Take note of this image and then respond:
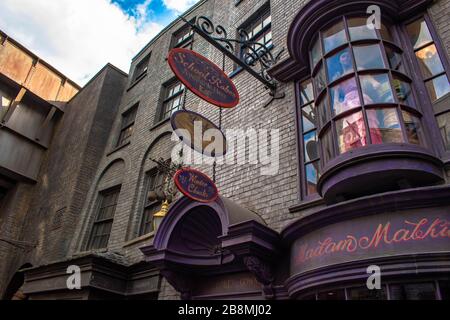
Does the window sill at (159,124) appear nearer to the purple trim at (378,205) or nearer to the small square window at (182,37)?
the small square window at (182,37)

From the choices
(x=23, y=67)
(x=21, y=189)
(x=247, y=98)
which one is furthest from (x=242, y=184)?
(x=23, y=67)

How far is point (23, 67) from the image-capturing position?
14.9m

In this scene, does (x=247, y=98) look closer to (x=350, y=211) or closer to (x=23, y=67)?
(x=350, y=211)

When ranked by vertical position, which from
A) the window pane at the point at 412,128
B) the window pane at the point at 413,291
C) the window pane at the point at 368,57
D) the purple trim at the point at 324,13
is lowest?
the window pane at the point at 413,291

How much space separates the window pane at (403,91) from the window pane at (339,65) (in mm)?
650

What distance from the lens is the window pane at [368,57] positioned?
479cm

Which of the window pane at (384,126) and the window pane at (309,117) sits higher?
the window pane at (309,117)

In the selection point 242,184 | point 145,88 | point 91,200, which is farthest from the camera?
point 145,88

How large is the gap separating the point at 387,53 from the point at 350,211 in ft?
8.50

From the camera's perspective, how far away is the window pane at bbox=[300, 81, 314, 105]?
637 cm

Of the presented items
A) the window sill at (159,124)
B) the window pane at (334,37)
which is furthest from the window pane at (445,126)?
the window sill at (159,124)

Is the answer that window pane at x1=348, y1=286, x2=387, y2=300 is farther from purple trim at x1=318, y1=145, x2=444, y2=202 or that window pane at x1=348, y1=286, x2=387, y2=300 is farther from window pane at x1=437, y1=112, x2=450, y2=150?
window pane at x1=437, y1=112, x2=450, y2=150
